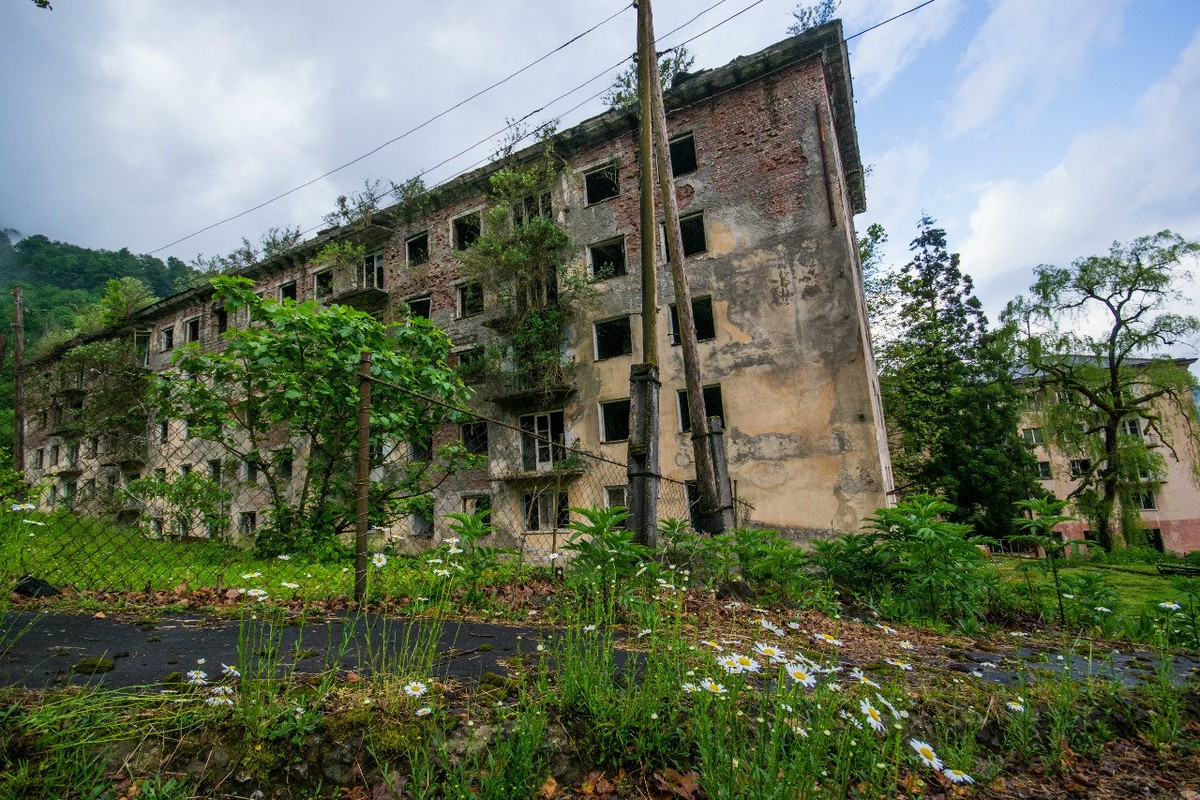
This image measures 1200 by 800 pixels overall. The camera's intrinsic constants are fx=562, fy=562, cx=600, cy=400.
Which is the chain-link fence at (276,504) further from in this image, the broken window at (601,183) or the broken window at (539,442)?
the broken window at (601,183)

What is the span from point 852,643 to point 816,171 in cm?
1420

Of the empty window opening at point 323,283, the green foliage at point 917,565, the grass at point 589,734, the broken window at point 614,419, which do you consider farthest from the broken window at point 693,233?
the grass at point 589,734

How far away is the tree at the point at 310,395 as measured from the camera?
7.18 m

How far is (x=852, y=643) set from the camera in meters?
4.30

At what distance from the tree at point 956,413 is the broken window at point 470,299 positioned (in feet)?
54.2

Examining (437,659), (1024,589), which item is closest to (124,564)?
(437,659)

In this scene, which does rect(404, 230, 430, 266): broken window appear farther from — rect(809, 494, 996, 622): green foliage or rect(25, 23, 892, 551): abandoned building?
rect(809, 494, 996, 622): green foliage

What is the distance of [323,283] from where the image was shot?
24281mm

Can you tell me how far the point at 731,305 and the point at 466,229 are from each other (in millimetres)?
11089

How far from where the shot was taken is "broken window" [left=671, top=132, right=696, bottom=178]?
57.3 ft

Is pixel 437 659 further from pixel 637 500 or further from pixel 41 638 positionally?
pixel 637 500

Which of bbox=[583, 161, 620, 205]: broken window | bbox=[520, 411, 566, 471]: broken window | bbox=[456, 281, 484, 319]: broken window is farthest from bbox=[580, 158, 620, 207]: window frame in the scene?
bbox=[520, 411, 566, 471]: broken window

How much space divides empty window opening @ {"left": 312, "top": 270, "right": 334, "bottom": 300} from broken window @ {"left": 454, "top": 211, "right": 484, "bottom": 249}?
6.22 meters

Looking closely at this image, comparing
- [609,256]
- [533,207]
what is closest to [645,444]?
[609,256]
